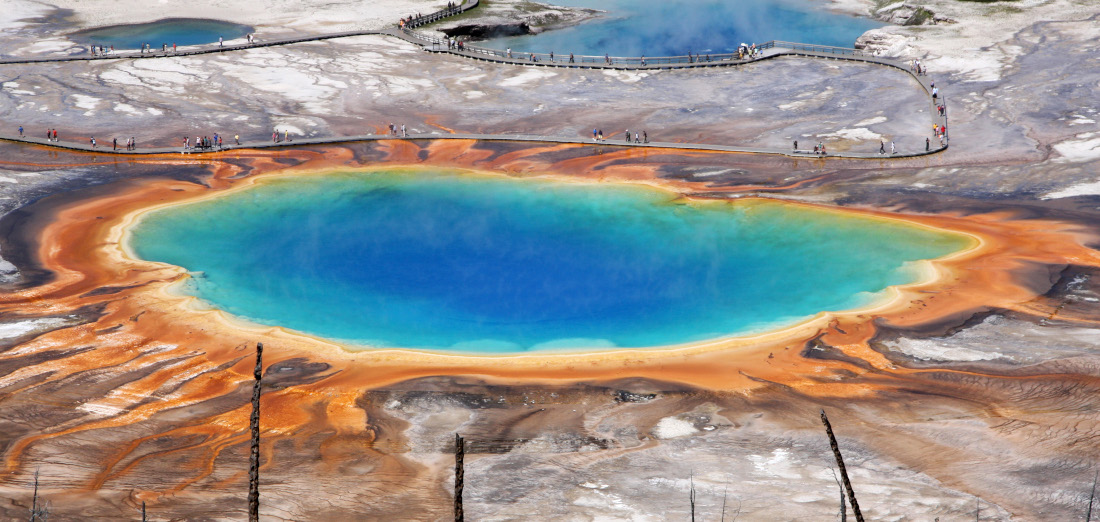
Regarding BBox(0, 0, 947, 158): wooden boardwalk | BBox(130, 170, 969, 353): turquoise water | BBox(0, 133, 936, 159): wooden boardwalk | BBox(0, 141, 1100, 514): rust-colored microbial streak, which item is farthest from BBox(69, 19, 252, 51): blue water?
BBox(0, 141, 1100, 514): rust-colored microbial streak

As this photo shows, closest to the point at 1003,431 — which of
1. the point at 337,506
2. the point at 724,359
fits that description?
the point at 724,359

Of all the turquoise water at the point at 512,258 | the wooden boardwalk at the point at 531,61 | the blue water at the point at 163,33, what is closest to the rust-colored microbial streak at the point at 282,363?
the turquoise water at the point at 512,258

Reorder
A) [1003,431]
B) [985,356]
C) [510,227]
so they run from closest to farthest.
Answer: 1. [1003,431]
2. [985,356]
3. [510,227]

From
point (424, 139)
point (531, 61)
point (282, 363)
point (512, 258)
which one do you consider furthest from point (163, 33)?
point (282, 363)

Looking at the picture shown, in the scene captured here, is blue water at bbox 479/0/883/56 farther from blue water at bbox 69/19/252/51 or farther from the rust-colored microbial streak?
the rust-colored microbial streak

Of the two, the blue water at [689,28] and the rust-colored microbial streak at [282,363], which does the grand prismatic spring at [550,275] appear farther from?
the blue water at [689,28]

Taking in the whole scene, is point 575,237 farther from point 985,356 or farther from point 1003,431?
point 1003,431
